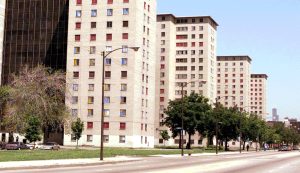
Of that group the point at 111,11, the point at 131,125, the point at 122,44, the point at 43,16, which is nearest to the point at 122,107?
the point at 131,125

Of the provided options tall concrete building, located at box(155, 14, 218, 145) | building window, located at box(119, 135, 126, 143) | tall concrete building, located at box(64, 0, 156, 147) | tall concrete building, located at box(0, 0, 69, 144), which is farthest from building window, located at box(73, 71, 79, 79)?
tall concrete building, located at box(155, 14, 218, 145)

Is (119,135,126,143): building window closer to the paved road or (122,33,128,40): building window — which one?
(122,33,128,40): building window

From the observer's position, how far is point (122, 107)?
10119 centimetres

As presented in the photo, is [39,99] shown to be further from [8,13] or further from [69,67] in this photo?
→ [8,13]

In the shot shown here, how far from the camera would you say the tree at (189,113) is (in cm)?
10325

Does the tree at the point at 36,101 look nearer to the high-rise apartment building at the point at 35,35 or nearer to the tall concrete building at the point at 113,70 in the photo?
the tall concrete building at the point at 113,70

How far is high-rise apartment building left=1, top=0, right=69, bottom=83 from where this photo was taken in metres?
110

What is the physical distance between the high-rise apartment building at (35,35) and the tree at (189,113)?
26.5m

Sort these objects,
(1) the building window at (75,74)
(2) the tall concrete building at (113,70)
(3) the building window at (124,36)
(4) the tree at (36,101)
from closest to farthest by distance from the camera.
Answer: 1. (4) the tree at (36,101)
2. (2) the tall concrete building at (113,70)
3. (3) the building window at (124,36)
4. (1) the building window at (75,74)

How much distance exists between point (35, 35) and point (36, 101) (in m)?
47.0

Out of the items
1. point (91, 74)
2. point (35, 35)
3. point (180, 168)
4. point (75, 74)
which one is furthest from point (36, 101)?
point (35, 35)

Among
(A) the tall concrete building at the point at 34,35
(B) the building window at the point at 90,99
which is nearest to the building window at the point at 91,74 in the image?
(B) the building window at the point at 90,99

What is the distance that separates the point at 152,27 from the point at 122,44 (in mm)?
10694

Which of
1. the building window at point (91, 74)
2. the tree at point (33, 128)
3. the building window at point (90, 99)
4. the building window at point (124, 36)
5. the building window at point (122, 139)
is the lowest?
the building window at point (122, 139)
